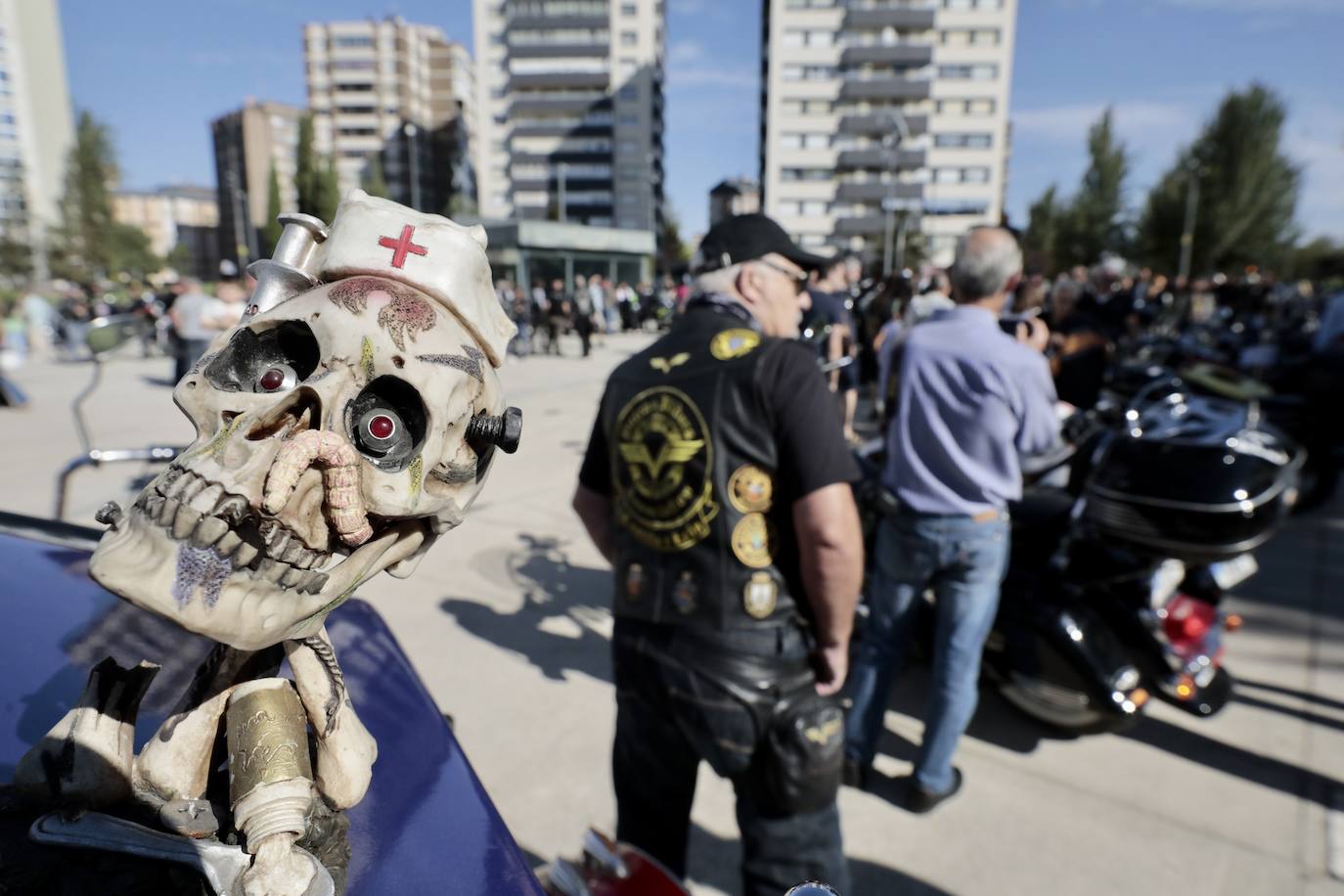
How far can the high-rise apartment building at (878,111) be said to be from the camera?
6031cm

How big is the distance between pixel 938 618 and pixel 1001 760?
2.90 feet

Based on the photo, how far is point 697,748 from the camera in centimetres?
178

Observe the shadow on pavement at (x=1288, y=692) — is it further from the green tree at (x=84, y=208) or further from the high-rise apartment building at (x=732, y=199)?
the green tree at (x=84, y=208)

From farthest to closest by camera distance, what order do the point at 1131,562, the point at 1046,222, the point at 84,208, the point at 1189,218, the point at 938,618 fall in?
the point at 1046,222, the point at 84,208, the point at 1189,218, the point at 1131,562, the point at 938,618

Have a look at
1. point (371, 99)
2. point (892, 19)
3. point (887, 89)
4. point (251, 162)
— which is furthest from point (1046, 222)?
point (251, 162)

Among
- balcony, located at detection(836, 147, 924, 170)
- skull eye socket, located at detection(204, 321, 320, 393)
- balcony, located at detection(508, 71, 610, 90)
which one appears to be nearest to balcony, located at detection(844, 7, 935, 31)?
balcony, located at detection(836, 147, 924, 170)

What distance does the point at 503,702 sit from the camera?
3.33 m

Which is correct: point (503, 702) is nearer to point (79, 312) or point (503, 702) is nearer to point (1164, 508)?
point (1164, 508)

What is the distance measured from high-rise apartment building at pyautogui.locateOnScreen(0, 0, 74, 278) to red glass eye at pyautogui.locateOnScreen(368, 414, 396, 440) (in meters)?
70.9

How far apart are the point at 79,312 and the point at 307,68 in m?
78.7

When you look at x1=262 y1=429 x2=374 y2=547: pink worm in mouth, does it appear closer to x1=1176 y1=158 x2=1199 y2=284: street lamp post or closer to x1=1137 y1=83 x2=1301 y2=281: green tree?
x1=1176 y1=158 x2=1199 y2=284: street lamp post

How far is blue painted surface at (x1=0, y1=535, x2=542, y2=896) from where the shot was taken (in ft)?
3.33

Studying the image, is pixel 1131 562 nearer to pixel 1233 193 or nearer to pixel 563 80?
pixel 1233 193

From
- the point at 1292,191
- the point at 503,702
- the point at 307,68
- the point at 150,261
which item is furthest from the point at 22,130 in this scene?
the point at 1292,191
